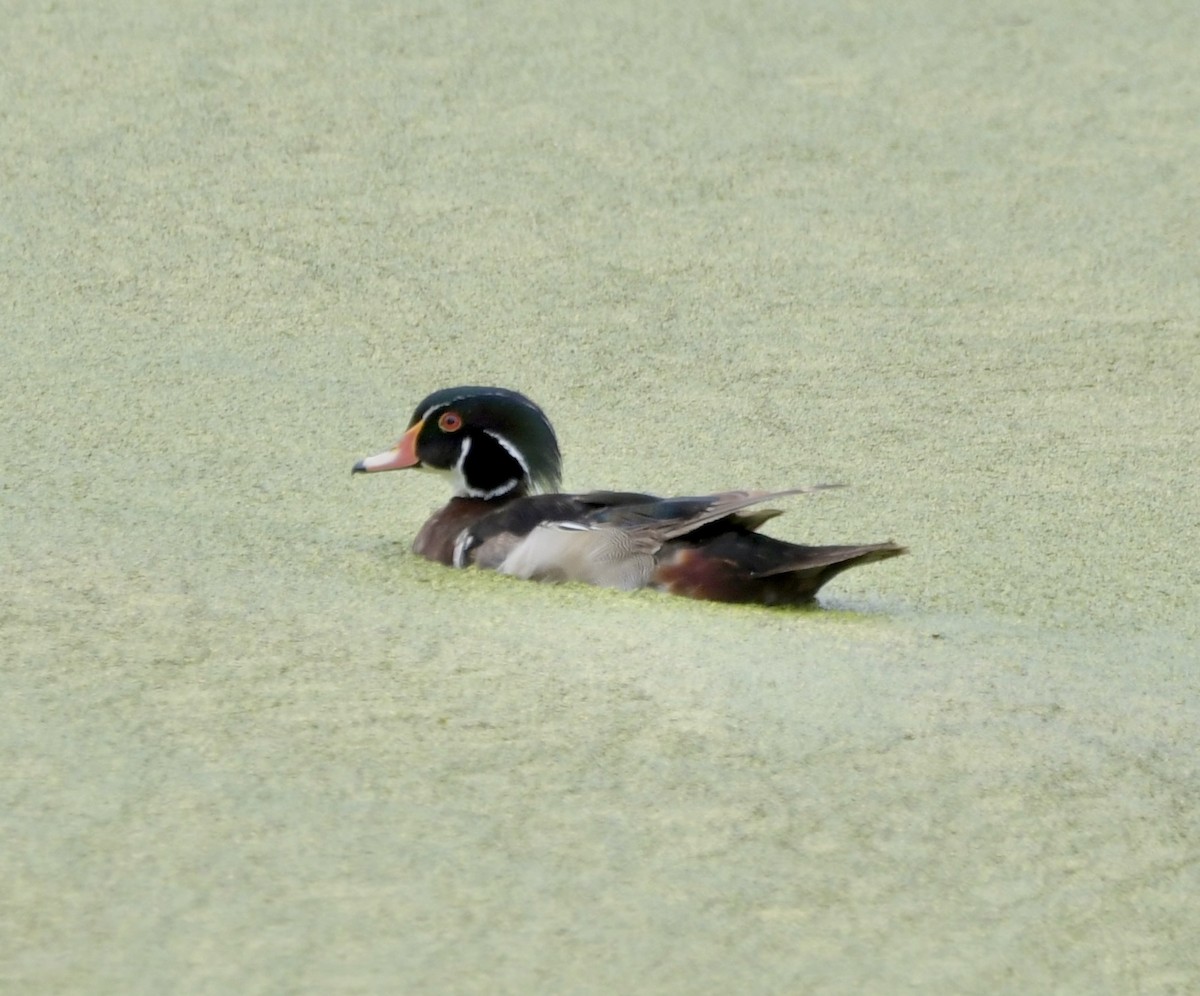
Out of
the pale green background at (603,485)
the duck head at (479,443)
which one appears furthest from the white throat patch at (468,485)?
the pale green background at (603,485)

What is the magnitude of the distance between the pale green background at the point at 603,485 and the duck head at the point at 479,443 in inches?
5.5

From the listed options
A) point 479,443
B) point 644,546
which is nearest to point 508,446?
point 479,443

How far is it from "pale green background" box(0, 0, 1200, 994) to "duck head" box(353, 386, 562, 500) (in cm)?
14

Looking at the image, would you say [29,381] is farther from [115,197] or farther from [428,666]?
[428,666]

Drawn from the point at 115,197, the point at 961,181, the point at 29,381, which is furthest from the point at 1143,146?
the point at 29,381

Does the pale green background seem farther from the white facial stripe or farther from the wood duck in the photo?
the white facial stripe

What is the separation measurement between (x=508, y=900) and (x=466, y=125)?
343 cm

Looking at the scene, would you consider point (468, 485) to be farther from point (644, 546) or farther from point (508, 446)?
point (644, 546)

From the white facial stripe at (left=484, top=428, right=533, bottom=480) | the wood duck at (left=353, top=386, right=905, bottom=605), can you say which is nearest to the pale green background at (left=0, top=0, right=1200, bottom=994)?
the wood duck at (left=353, top=386, right=905, bottom=605)

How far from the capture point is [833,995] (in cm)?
170

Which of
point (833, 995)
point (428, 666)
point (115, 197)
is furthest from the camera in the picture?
point (115, 197)

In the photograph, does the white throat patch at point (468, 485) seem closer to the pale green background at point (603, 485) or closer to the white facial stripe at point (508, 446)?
the white facial stripe at point (508, 446)

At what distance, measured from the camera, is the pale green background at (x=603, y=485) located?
5.99ft

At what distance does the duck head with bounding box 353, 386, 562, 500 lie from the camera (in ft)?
9.64
